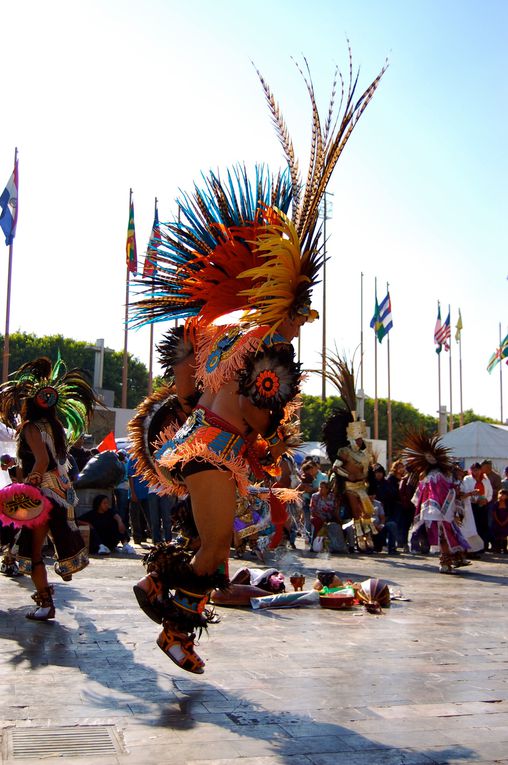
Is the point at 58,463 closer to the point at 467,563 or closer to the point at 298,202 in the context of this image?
the point at 298,202

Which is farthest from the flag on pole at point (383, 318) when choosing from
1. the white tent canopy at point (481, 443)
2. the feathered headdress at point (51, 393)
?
the feathered headdress at point (51, 393)

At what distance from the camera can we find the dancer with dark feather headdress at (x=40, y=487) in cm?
613

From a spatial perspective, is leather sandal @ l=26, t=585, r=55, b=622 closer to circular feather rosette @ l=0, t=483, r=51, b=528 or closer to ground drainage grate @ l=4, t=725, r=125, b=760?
circular feather rosette @ l=0, t=483, r=51, b=528

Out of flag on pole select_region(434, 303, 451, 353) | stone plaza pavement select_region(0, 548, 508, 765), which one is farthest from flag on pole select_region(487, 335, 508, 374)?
stone plaza pavement select_region(0, 548, 508, 765)

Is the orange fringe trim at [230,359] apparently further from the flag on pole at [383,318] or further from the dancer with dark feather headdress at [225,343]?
the flag on pole at [383,318]

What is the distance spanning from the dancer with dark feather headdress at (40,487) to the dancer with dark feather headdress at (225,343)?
1.49 meters

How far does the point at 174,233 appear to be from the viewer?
16.7ft

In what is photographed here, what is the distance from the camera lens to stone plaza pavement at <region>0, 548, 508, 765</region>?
316cm

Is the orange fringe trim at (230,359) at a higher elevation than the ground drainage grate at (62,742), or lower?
higher

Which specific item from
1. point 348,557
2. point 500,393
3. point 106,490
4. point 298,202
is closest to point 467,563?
point 348,557

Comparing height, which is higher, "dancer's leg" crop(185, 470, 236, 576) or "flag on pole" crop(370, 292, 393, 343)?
"flag on pole" crop(370, 292, 393, 343)

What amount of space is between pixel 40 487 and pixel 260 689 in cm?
282

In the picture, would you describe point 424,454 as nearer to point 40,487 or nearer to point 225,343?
point 40,487

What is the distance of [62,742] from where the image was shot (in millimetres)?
3131
